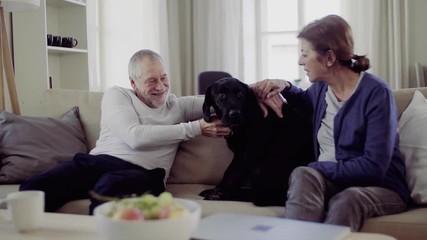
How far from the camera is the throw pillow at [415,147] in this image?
5.71ft

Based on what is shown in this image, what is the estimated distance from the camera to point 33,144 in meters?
2.28

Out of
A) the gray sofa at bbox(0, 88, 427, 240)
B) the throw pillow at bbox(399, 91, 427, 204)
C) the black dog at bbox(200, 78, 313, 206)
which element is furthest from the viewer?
the black dog at bbox(200, 78, 313, 206)

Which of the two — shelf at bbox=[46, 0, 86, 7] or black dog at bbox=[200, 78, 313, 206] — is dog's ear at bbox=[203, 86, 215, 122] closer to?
black dog at bbox=[200, 78, 313, 206]

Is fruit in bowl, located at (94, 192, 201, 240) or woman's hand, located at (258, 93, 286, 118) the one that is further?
woman's hand, located at (258, 93, 286, 118)

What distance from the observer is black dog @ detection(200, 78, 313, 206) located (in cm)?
200

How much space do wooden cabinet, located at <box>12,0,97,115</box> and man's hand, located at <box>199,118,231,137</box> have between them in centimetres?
182

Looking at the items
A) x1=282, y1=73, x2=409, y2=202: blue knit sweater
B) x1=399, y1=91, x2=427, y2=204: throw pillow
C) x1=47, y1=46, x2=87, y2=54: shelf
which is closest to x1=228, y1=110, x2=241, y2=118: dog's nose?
x1=282, y1=73, x2=409, y2=202: blue knit sweater

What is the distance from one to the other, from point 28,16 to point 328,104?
2.41 m

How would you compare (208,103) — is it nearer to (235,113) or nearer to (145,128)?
(235,113)

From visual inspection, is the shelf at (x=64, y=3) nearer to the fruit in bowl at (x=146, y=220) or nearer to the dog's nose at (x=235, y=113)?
the dog's nose at (x=235, y=113)

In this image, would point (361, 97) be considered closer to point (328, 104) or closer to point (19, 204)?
point (328, 104)

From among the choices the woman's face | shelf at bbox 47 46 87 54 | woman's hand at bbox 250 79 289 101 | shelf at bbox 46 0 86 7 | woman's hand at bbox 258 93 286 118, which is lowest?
woman's hand at bbox 258 93 286 118

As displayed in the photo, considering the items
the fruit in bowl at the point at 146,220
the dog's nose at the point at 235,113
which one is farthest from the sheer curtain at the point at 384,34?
the fruit in bowl at the point at 146,220

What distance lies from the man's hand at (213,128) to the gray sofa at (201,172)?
0.50ft
